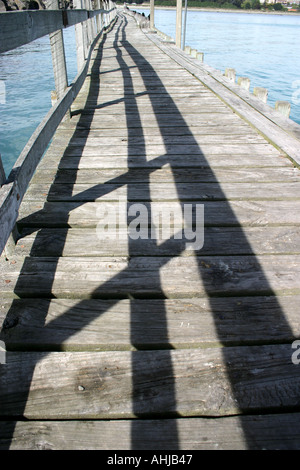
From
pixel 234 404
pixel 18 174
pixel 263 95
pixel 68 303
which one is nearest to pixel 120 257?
pixel 68 303

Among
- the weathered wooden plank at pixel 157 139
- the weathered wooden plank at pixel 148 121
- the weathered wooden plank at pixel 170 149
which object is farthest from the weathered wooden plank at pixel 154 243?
the weathered wooden plank at pixel 148 121

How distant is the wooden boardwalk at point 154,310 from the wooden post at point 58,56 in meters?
1.27

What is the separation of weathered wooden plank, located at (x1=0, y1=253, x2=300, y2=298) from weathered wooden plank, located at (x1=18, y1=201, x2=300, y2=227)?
408mm

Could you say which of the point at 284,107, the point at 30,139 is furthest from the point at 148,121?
the point at 30,139

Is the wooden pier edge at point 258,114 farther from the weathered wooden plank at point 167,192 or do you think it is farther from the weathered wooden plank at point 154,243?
the weathered wooden plank at point 154,243

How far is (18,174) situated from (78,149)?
1.75 m

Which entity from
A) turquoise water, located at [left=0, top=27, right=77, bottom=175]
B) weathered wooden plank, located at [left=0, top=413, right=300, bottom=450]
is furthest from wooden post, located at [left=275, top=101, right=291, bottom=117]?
turquoise water, located at [left=0, top=27, right=77, bottom=175]

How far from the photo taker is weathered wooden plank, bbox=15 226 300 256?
2.18 metres

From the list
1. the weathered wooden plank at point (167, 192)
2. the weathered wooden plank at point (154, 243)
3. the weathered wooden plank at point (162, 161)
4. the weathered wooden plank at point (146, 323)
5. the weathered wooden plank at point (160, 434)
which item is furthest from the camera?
the weathered wooden plank at point (162, 161)

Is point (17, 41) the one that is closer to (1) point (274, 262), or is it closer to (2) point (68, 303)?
(2) point (68, 303)

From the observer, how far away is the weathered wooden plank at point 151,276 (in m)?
1.87

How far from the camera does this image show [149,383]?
1412 mm

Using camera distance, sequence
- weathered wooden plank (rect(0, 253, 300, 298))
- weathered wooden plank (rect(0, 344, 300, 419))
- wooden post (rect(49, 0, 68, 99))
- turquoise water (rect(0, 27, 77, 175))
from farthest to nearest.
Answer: turquoise water (rect(0, 27, 77, 175)), wooden post (rect(49, 0, 68, 99)), weathered wooden plank (rect(0, 253, 300, 298)), weathered wooden plank (rect(0, 344, 300, 419))

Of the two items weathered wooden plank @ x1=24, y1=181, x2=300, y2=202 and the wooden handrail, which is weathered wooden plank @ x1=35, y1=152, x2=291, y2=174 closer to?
weathered wooden plank @ x1=24, y1=181, x2=300, y2=202
